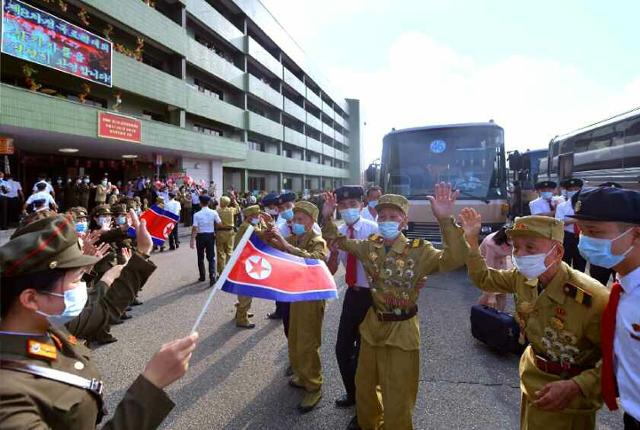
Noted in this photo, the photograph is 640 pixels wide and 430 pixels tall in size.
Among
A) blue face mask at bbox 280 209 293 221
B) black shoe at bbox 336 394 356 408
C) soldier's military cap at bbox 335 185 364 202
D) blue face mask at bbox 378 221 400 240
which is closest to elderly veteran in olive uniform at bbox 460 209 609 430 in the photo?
blue face mask at bbox 378 221 400 240

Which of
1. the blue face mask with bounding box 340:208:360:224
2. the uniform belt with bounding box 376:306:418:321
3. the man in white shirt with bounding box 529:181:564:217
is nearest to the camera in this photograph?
the uniform belt with bounding box 376:306:418:321

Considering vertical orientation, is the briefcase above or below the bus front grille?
below

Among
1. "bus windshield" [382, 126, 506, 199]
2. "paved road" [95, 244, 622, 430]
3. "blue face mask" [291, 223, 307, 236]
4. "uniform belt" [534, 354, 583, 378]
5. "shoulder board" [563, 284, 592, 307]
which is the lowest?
"paved road" [95, 244, 622, 430]

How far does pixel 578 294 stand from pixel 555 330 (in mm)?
232

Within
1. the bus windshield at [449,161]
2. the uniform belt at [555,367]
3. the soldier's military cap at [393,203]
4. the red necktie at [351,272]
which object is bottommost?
the uniform belt at [555,367]

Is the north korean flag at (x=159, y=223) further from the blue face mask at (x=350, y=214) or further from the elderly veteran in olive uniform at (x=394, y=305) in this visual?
the elderly veteran in olive uniform at (x=394, y=305)

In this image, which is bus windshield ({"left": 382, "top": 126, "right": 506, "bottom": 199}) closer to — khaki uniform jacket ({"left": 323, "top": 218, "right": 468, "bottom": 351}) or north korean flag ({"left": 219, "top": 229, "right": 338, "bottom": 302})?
khaki uniform jacket ({"left": 323, "top": 218, "right": 468, "bottom": 351})

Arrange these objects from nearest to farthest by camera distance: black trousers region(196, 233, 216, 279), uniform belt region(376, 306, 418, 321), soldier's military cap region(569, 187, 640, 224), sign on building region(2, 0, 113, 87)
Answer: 1. soldier's military cap region(569, 187, 640, 224)
2. uniform belt region(376, 306, 418, 321)
3. black trousers region(196, 233, 216, 279)
4. sign on building region(2, 0, 113, 87)

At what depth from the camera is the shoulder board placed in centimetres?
209

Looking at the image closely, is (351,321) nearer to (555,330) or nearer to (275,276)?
(275,276)

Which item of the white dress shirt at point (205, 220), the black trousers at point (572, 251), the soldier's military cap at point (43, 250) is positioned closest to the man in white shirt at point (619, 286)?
the soldier's military cap at point (43, 250)

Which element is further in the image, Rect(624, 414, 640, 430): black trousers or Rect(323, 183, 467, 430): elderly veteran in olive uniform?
Rect(323, 183, 467, 430): elderly veteran in olive uniform

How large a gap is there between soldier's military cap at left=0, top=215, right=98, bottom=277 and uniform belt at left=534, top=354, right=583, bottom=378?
2.34 metres

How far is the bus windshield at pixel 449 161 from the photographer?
8648mm
